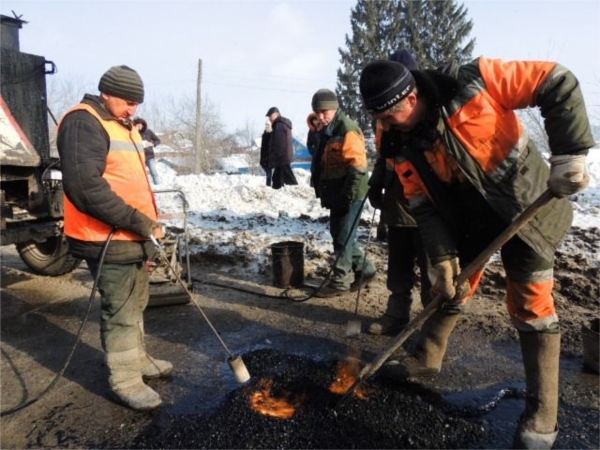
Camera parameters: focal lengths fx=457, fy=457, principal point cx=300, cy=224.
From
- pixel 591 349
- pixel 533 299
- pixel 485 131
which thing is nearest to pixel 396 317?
pixel 591 349

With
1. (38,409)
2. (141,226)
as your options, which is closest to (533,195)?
(141,226)

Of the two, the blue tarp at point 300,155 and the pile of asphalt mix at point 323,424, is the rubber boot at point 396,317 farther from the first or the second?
the blue tarp at point 300,155

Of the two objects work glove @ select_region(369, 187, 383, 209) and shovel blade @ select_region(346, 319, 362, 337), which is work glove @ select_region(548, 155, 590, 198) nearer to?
work glove @ select_region(369, 187, 383, 209)

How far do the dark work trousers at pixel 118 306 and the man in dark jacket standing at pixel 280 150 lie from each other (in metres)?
6.89

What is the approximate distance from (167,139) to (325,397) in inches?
1552

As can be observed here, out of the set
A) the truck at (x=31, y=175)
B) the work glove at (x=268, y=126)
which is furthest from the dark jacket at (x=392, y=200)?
the work glove at (x=268, y=126)

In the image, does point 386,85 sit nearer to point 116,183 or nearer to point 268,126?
point 116,183

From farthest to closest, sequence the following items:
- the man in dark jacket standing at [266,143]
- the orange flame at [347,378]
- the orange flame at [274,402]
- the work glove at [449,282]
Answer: the man in dark jacket standing at [266,143], the orange flame at [347,378], the orange flame at [274,402], the work glove at [449,282]

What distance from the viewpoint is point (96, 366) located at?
363cm

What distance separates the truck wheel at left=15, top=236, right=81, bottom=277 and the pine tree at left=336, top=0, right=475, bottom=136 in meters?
24.4

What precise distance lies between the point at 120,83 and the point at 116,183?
65 cm

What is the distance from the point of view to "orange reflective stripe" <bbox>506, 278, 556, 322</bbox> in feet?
8.12

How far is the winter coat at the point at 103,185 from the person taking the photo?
2.76 metres

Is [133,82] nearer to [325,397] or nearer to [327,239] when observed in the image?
[325,397]
